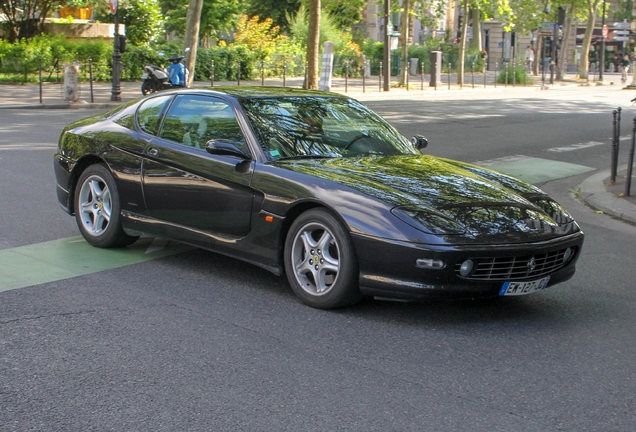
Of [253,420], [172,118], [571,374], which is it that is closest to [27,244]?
[172,118]

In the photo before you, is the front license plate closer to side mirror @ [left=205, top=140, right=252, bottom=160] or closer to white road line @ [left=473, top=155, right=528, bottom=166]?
side mirror @ [left=205, top=140, right=252, bottom=160]

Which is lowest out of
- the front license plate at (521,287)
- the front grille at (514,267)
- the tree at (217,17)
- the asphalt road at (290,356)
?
the asphalt road at (290,356)

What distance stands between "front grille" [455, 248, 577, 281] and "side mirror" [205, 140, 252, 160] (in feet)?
5.76

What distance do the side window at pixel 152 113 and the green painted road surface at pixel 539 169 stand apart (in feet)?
23.5

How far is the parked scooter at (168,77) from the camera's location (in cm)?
2445

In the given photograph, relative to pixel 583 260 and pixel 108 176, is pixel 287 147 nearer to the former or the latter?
pixel 108 176

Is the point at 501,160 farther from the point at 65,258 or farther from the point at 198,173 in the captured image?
the point at 65,258

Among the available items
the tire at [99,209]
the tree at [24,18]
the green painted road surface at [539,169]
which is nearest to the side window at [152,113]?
the tire at [99,209]

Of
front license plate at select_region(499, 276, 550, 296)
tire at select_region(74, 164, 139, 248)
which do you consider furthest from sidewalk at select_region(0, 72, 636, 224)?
front license plate at select_region(499, 276, 550, 296)

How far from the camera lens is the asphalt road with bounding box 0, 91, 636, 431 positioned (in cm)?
373

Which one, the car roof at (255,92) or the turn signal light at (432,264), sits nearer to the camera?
the turn signal light at (432,264)

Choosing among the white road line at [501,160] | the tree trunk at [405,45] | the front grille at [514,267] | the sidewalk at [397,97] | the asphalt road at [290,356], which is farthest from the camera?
the tree trunk at [405,45]

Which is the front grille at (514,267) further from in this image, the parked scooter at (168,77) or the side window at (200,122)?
the parked scooter at (168,77)

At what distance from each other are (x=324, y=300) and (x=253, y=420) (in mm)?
1689
